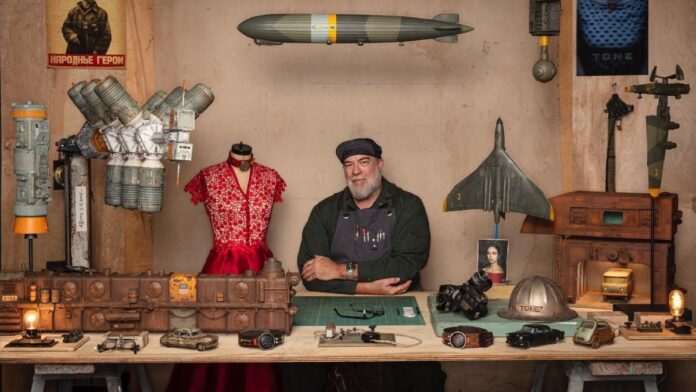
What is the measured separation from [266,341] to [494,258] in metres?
2.18

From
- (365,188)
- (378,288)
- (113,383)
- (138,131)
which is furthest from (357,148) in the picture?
(113,383)

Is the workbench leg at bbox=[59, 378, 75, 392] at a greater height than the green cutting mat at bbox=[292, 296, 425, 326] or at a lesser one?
lesser

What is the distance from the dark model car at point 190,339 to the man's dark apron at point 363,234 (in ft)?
5.50

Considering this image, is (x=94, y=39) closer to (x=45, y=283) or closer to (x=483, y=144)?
(x=45, y=283)

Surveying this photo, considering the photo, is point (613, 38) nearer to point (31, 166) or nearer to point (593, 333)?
point (593, 333)

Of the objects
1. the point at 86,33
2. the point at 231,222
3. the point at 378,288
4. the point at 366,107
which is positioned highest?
the point at 86,33

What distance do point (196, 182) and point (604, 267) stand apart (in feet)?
8.75

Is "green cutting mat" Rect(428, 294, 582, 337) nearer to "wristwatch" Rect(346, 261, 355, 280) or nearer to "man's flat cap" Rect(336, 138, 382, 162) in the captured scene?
"wristwatch" Rect(346, 261, 355, 280)

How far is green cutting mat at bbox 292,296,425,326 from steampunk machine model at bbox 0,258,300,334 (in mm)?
328

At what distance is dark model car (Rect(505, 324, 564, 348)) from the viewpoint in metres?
4.30

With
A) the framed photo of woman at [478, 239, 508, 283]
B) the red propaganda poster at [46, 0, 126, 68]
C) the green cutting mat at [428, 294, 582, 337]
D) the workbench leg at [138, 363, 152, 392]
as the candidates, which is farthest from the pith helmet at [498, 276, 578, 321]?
the red propaganda poster at [46, 0, 126, 68]

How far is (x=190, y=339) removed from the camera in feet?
14.2

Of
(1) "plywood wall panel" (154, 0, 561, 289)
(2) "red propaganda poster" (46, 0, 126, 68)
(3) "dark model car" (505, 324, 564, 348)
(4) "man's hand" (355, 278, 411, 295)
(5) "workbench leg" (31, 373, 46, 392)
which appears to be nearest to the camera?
(3) "dark model car" (505, 324, 564, 348)

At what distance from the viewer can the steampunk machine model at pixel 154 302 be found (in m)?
4.52
